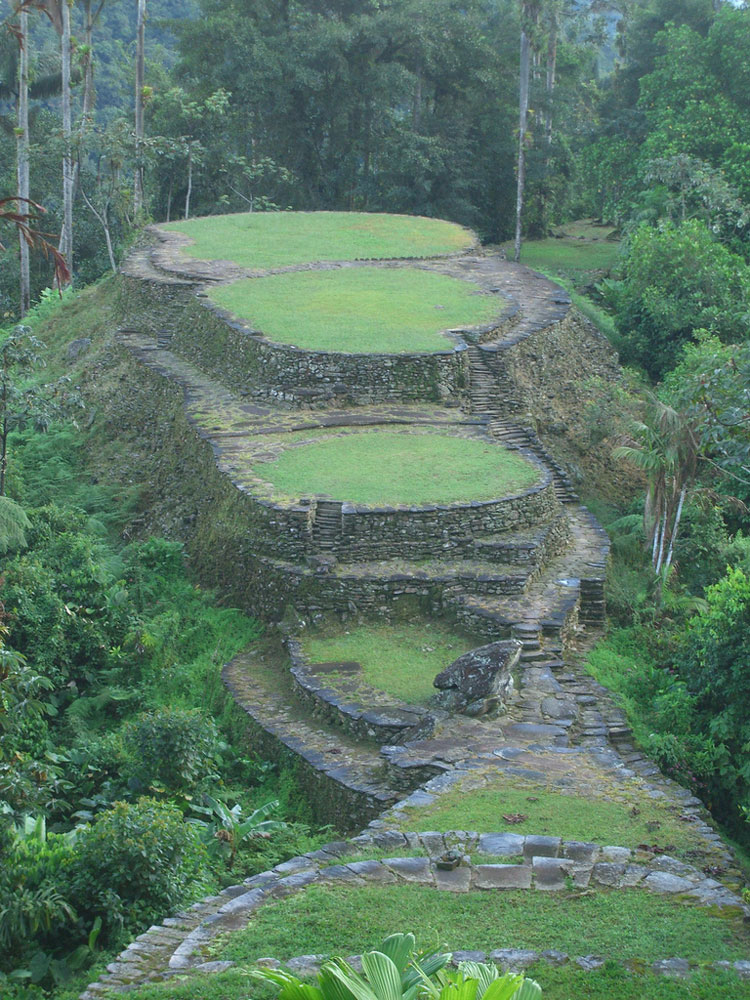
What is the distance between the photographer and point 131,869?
7.69 meters

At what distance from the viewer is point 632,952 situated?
642 centimetres

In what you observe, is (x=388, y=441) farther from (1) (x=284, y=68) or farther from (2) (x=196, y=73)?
(2) (x=196, y=73)

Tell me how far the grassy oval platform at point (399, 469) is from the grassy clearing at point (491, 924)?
6326 millimetres

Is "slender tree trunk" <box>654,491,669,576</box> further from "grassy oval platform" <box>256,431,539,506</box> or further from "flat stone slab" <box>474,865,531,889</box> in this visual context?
"flat stone slab" <box>474,865,531,889</box>

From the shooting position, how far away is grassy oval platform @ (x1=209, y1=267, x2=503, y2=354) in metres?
17.1

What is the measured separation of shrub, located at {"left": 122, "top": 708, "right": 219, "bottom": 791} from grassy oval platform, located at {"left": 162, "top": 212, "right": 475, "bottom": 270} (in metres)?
13.3

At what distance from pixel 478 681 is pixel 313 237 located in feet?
51.8

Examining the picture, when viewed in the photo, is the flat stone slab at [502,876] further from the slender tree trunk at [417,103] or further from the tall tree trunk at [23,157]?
the slender tree trunk at [417,103]

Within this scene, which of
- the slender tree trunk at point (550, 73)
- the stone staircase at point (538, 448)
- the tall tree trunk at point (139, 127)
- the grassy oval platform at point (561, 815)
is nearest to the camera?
the grassy oval platform at point (561, 815)

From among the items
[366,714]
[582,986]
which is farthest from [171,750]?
[582,986]

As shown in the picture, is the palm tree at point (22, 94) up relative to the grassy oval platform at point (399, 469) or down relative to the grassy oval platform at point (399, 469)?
up

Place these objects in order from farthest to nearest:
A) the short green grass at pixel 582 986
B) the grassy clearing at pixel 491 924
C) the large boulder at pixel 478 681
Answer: the large boulder at pixel 478 681
the grassy clearing at pixel 491 924
the short green grass at pixel 582 986

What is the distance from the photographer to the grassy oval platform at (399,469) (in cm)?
1327

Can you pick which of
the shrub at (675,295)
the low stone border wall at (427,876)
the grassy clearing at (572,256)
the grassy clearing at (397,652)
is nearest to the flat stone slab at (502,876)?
the low stone border wall at (427,876)
